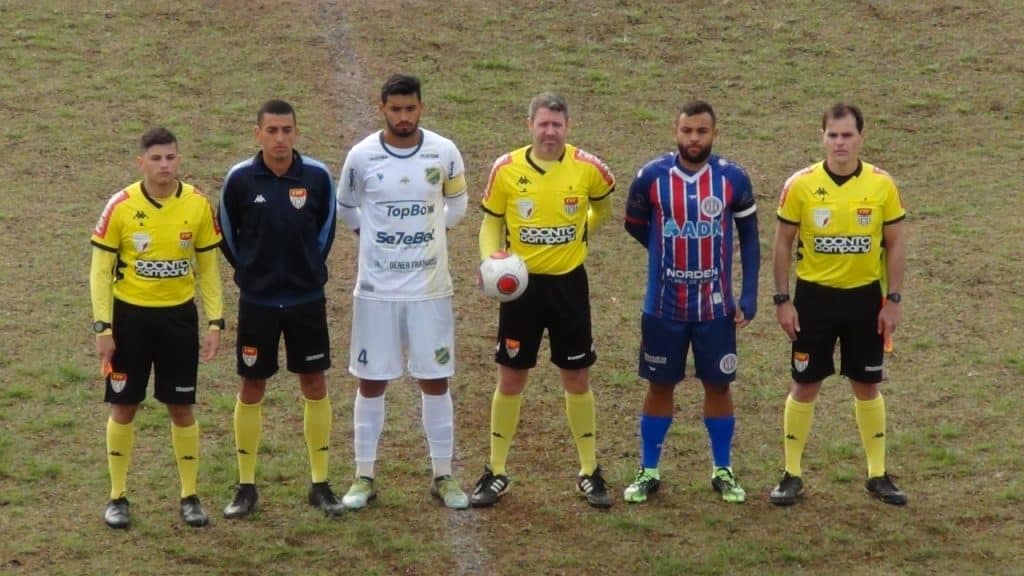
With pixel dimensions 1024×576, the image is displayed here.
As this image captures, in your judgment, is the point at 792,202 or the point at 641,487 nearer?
the point at 792,202

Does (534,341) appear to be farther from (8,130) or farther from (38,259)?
(8,130)

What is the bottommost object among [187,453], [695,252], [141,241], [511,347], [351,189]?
[187,453]

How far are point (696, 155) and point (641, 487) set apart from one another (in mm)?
2044

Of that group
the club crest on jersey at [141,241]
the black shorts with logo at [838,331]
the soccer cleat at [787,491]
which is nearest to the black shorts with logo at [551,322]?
the black shorts with logo at [838,331]

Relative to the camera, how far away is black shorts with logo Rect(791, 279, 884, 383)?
9.35 meters

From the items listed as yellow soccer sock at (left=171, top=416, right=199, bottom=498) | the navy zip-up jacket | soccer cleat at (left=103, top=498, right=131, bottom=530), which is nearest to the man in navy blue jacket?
the navy zip-up jacket

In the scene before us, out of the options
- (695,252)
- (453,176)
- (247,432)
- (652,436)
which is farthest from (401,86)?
(652,436)

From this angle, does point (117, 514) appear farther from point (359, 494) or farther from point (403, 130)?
point (403, 130)

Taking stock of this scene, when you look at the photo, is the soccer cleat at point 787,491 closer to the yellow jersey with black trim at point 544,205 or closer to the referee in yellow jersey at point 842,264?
the referee in yellow jersey at point 842,264

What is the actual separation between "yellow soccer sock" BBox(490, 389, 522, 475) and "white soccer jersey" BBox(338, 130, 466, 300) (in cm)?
80

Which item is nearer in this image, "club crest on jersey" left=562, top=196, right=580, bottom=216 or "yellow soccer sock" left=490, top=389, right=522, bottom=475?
"club crest on jersey" left=562, top=196, right=580, bottom=216

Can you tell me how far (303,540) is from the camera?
9055 millimetres

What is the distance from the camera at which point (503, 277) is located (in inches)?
352

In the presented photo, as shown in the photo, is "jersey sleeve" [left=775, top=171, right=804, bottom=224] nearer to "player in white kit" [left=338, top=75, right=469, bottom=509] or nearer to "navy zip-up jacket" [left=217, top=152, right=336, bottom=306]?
"player in white kit" [left=338, top=75, right=469, bottom=509]
